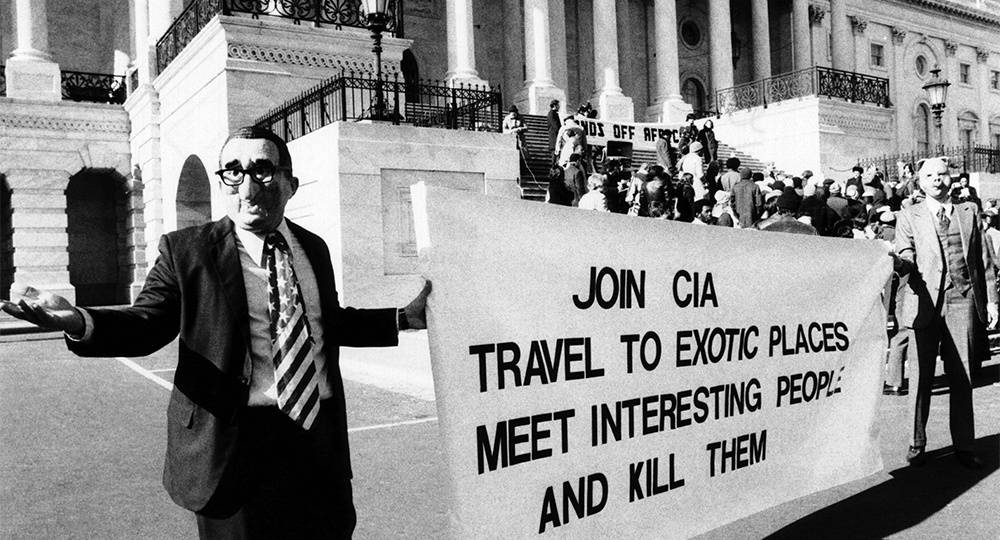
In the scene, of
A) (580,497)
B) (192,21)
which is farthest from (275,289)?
(192,21)

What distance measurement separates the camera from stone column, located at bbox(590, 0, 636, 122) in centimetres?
3253

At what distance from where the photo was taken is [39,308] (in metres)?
2.40

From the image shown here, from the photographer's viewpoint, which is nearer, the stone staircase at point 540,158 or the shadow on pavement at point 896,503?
the shadow on pavement at point 896,503

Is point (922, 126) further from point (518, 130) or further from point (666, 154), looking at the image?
point (518, 130)

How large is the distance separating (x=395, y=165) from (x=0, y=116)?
51.5ft

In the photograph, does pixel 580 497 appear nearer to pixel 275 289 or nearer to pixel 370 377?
pixel 275 289

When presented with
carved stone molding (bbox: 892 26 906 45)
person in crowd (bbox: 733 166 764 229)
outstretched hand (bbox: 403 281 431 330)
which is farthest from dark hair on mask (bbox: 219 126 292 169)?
carved stone molding (bbox: 892 26 906 45)

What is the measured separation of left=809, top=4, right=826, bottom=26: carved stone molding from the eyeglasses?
153 feet

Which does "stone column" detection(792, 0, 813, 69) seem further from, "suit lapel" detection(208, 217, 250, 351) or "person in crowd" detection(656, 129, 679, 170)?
"suit lapel" detection(208, 217, 250, 351)

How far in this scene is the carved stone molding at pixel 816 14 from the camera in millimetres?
44938

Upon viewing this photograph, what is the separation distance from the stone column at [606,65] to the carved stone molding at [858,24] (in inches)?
787

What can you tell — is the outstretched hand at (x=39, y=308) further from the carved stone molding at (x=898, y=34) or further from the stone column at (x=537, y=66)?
the carved stone molding at (x=898, y=34)

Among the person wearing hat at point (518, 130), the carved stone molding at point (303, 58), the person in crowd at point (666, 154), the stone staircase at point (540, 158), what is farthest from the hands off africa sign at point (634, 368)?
the person in crowd at point (666, 154)

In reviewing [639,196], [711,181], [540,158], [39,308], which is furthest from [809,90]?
[39,308]
